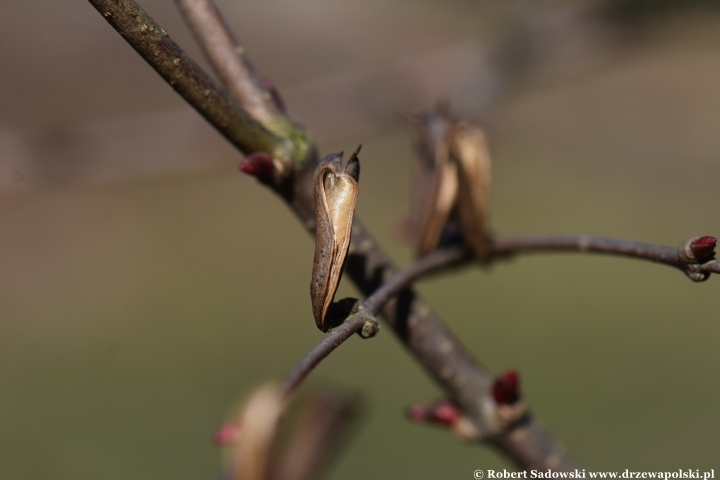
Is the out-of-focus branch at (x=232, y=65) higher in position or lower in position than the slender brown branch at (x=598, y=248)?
higher

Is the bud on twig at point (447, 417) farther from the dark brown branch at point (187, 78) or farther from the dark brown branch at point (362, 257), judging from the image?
the dark brown branch at point (187, 78)

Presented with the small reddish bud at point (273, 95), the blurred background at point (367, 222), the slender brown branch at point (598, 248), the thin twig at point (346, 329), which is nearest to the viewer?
the thin twig at point (346, 329)

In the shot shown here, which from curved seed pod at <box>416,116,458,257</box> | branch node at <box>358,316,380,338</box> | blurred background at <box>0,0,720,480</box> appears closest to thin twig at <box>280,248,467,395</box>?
branch node at <box>358,316,380,338</box>

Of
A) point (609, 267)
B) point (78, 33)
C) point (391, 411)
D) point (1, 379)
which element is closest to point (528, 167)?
point (609, 267)

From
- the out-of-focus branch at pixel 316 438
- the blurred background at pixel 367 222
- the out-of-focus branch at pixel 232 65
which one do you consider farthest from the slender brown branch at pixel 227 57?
the blurred background at pixel 367 222

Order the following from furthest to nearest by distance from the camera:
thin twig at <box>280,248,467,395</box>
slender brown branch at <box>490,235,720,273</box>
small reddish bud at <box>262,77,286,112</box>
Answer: small reddish bud at <box>262,77,286,112</box> < slender brown branch at <box>490,235,720,273</box> < thin twig at <box>280,248,467,395</box>

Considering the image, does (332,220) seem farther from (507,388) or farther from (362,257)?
(507,388)

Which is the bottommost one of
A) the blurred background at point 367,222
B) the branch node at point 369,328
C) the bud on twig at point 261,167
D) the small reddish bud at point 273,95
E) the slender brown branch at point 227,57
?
the blurred background at point 367,222

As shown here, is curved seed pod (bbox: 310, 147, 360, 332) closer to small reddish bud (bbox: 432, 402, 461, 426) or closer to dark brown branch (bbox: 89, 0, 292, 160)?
dark brown branch (bbox: 89, 0, 292, 160)
